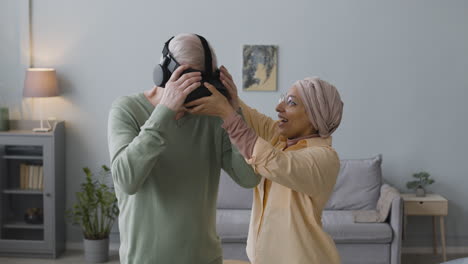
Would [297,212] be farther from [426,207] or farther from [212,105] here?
[426,207]

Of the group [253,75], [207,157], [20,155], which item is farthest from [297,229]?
[20,155]

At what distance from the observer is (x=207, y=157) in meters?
1.64

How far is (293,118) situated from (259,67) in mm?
2941

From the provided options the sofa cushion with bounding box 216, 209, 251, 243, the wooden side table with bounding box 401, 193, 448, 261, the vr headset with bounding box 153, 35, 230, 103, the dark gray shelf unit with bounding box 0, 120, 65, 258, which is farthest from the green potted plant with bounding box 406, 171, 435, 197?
the vr headset with bounding box 153, 35, 230, 103

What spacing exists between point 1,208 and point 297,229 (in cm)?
361

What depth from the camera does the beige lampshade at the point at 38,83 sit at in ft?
15.5

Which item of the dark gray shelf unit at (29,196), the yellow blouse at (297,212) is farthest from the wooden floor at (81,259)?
the yellow blouse at (297,212)

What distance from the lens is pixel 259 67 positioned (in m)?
4.98

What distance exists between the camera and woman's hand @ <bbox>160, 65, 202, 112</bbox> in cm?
149

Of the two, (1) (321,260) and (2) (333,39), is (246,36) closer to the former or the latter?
(2) (333,39)

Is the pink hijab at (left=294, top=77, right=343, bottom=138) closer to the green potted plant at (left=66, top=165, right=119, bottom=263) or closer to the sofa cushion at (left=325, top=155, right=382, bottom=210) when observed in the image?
the sofa cushion at (left=325, top=155, right=382, bottom=210)

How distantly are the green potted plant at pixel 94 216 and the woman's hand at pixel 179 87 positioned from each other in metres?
3.41

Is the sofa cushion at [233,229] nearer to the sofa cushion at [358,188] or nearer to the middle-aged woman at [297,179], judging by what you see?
the sofa cushion at [358,188]

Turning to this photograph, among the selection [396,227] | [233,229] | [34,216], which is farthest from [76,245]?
[396,227]
